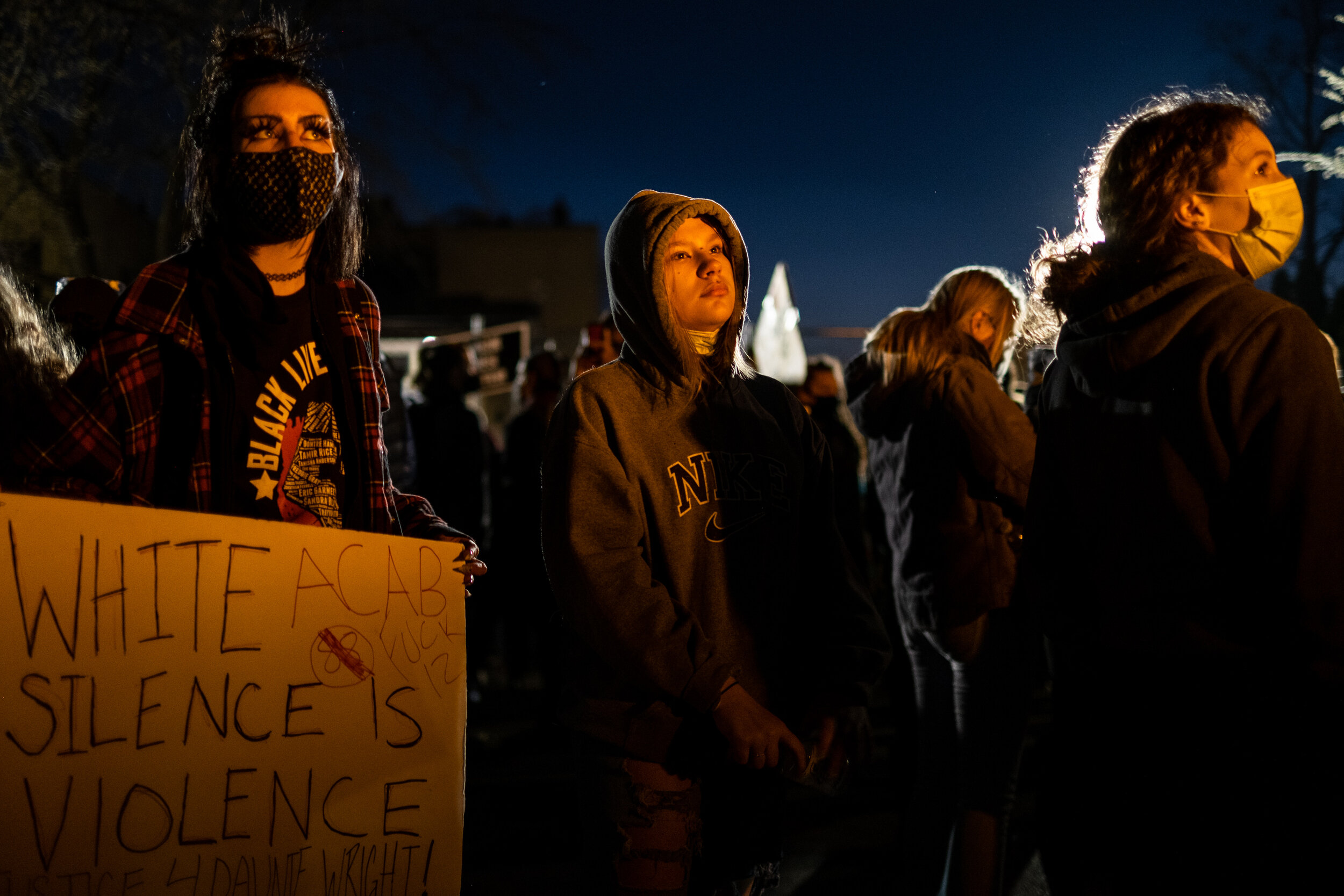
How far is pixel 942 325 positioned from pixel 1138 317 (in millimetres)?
1507

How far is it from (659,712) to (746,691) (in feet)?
0.62

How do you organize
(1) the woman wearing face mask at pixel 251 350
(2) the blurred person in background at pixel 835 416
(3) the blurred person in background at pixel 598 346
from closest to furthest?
(1) the woman wearing face mask at pixel 251 350 → (3) the blurred person in background at pixel 598 346 → (2) the blurred person in background at pixel 835 416

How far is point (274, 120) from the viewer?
203cm

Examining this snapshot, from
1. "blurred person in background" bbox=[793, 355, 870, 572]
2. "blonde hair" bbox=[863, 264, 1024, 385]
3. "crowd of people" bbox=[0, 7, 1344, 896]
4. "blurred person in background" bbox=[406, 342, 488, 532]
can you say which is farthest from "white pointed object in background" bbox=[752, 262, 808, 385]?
"crowd of people" bbox=[0, 7, 1344, 896]

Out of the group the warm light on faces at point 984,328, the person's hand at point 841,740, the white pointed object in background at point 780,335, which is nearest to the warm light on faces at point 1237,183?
the person's hand at point 841,740

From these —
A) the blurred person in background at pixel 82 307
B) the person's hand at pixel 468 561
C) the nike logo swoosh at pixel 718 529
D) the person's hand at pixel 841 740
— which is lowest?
the person's hand at pixel 841 740

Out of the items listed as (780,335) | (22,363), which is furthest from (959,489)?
(780,335)

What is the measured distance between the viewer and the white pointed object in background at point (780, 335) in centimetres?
1074

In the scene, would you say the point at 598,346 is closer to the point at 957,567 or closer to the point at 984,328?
the point at 984,328

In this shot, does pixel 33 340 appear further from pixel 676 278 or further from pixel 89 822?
pixel 676 278

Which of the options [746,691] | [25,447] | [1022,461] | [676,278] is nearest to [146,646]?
[25,447]

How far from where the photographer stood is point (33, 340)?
6.76 ft

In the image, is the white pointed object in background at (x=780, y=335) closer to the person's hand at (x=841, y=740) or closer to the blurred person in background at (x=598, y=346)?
the blurred person in background at (x=598, y=346)

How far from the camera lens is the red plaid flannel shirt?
1792mm
